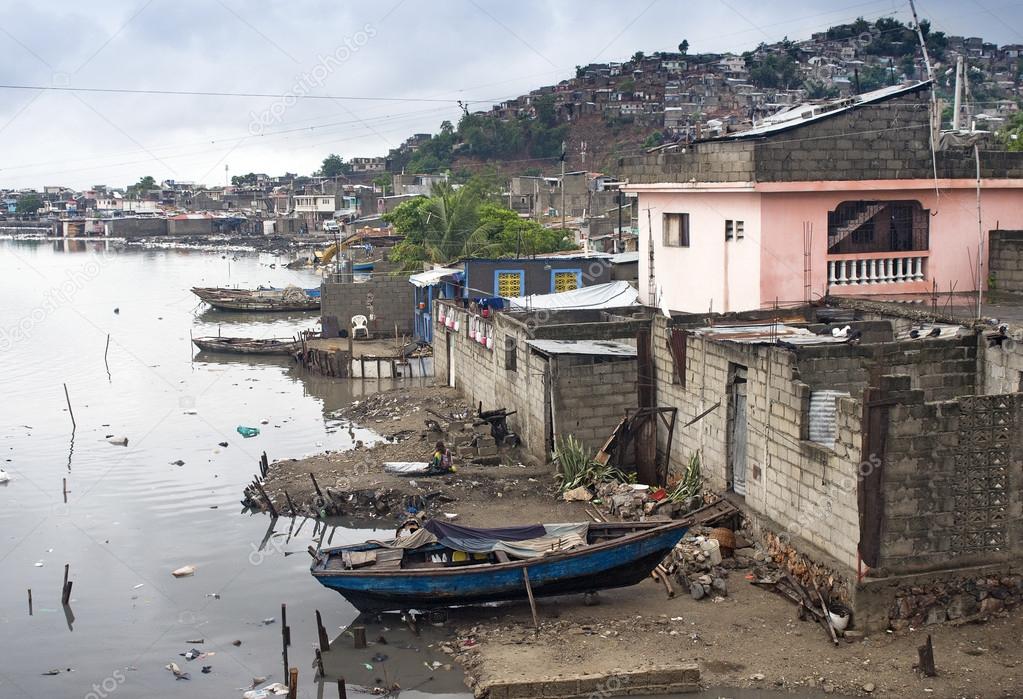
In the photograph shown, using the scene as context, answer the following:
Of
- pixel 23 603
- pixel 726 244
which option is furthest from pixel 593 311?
pixel 23 603

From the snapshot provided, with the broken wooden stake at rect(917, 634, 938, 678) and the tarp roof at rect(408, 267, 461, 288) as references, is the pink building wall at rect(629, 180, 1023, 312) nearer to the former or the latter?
the broken wooden stake at rect(917, 634, 938, 678)

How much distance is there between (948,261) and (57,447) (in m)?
18.5

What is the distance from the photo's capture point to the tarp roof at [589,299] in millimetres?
23859

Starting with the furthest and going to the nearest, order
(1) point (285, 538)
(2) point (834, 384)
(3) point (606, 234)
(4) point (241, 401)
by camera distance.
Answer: (3) point (606, 234) → (4) point (241, 401) → (1) point (285, 538) → (2) point (834, 384)

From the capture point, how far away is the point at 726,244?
1959 cm

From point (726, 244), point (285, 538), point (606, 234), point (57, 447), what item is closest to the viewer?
point (285, 538)

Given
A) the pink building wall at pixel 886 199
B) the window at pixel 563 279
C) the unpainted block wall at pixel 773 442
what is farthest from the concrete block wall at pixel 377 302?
the unpainted block wall at pixel 773 442

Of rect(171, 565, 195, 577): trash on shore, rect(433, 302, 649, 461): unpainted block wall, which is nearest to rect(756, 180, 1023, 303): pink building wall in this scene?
rect(433, 302, 649, 461): unpainted block wall

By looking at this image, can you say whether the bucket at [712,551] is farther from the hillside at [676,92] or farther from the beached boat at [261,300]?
the hillside at [676,92]

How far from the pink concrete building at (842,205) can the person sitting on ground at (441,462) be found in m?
5.38

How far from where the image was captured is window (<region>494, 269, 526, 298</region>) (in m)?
31.3

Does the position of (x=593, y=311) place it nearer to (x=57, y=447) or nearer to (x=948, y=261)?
(x=948, y=261)

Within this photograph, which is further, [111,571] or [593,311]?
[593,311]

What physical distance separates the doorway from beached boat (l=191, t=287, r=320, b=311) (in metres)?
38.3
